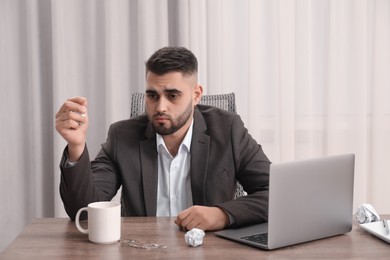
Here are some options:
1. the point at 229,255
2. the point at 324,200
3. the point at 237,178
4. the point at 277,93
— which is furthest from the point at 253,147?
the point at 277,93

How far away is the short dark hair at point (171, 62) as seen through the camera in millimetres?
2049

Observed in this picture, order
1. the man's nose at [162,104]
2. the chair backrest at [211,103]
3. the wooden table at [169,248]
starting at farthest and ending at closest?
the chair backrest at [211,103] < the man's nose at [162,104] < the wooden table at [169,248]

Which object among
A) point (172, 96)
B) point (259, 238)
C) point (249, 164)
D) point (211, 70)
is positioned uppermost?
point (211, 70)

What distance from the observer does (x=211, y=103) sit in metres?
2.36

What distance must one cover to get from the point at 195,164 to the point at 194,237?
0.66 metres

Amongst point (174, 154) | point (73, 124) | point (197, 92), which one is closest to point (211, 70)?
point (197, 92)

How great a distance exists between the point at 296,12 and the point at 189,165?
1.47 m

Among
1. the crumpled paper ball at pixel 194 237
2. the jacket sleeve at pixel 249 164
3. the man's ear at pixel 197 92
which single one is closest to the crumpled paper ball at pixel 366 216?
the jacket sleeve at pixel 249 164

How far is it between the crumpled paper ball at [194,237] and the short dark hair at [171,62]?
0.76 meters

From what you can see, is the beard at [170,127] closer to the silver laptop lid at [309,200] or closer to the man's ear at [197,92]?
the man's ear at [197,92]

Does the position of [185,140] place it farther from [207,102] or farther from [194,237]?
[194,237]

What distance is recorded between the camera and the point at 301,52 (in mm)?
3242

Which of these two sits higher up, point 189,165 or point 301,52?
point 301,52

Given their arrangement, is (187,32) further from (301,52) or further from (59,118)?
(59,118)
